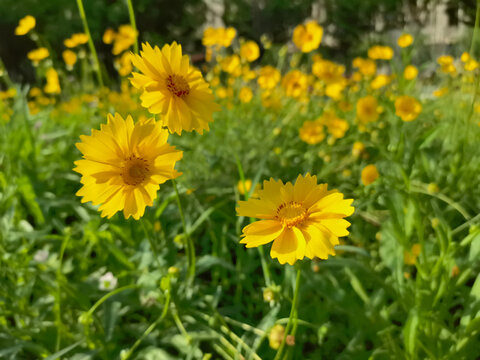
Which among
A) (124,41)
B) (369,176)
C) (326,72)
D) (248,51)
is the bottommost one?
(369,176)

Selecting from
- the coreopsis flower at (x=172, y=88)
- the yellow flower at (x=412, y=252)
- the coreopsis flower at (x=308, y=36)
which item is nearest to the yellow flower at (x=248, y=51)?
the coreopsis flower at (x=308, y=36)

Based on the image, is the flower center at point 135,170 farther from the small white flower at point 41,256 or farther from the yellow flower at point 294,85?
the yellow flower at point 294,85

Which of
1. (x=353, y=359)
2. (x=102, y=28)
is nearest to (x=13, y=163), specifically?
(x=353, y=359)

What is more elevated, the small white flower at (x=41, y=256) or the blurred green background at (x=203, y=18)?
the blurred green background at (x=203, y=18)

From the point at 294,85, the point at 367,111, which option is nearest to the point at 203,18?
the point at 294,85

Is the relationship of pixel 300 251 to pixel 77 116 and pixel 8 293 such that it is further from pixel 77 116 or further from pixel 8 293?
pixel 77 116

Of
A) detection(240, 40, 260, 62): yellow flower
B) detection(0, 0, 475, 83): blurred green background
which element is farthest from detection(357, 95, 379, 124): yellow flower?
detection(0, 0, 475, 83): blurred green background

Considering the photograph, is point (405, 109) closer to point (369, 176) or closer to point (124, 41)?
point (369, 176)
